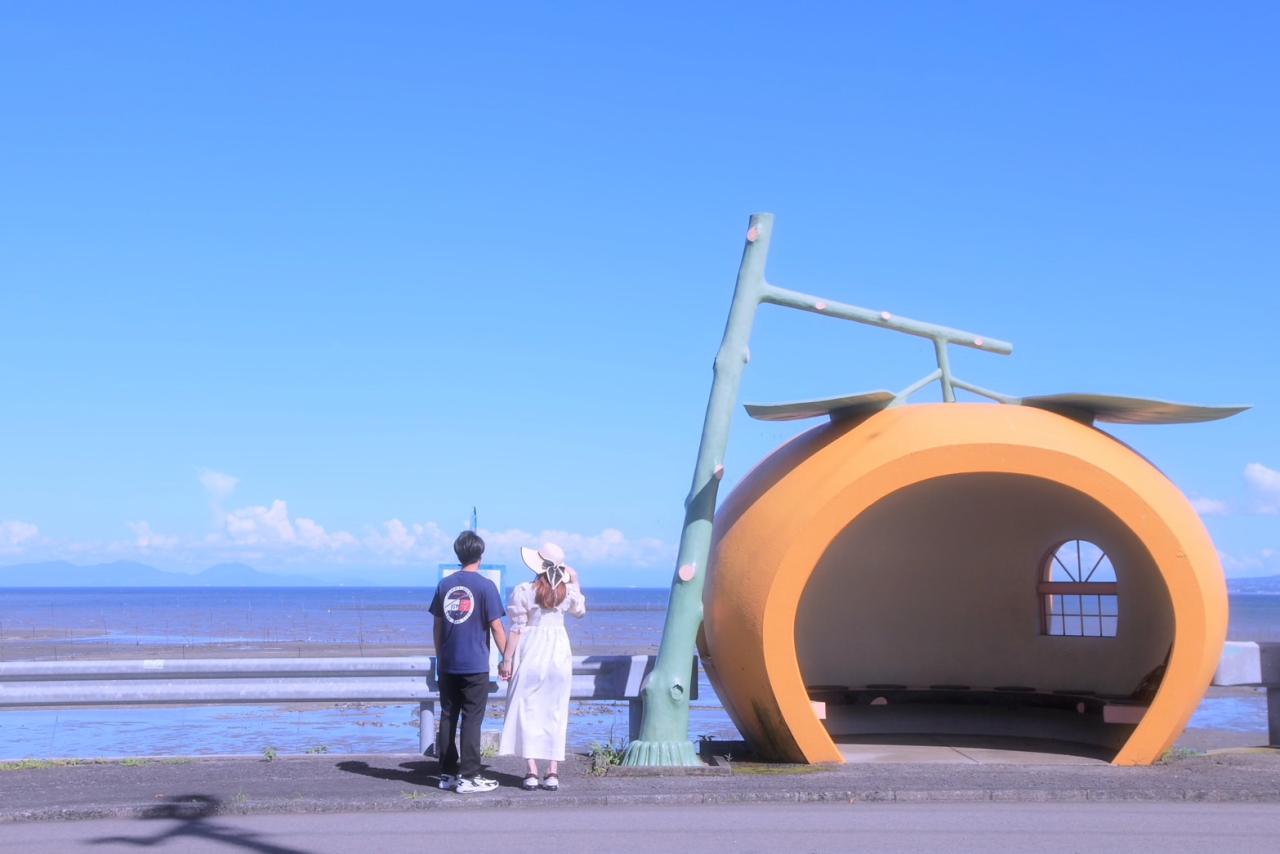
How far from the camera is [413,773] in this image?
9.06 metres

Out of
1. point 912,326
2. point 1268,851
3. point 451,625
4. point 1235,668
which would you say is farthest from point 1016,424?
point 451,625

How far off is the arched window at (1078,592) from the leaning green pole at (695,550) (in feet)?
12.7

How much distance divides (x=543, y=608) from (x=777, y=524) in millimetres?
1827

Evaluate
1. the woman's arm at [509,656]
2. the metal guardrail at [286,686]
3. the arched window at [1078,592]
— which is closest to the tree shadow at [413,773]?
the metal guardrail at [286,686]

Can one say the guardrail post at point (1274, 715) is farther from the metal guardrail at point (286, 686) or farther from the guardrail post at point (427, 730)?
the guardrail post at point (427, 730)

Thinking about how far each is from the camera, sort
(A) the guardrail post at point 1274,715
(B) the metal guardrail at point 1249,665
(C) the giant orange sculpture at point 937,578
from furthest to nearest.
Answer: (A) the guardrail post at point 1274,715 → (B) the metal guardrail at point 1249,665 → (C) the giant orange sculpture at point 937,578

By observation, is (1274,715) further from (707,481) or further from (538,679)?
(538,679)

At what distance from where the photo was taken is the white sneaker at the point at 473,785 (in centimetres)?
809

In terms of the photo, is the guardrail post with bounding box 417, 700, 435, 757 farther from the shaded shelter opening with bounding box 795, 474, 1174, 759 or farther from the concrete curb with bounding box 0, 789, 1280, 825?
the shaded shelter opening with bounding box 795, 474, 1174, 759

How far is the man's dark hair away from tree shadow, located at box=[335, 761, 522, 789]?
1.46 meters

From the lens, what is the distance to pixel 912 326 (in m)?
10.2

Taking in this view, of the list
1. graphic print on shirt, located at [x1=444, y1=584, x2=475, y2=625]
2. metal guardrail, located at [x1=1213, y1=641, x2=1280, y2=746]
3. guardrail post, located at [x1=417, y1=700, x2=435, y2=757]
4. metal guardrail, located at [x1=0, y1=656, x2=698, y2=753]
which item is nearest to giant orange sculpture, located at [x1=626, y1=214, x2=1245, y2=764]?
metal guardrail, located at [x1=1213, y1=641, x2=1280, y2=746]

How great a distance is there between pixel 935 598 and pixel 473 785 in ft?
18.6

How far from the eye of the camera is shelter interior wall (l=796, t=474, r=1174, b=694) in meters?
11.9
